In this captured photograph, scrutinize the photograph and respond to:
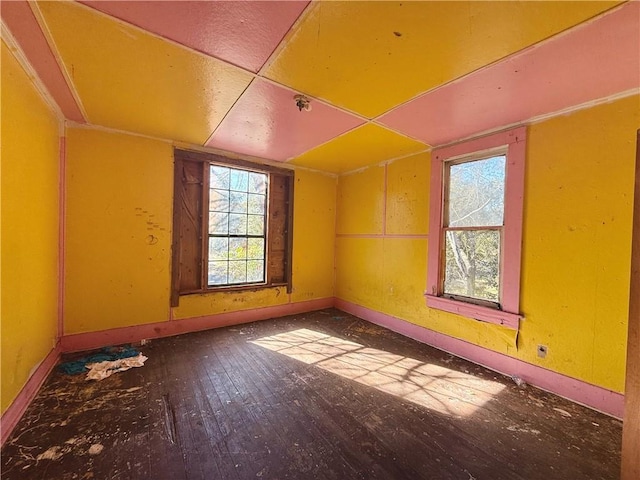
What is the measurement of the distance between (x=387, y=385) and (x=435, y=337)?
3.85ft

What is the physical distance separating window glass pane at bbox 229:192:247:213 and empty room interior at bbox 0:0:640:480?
0.11 ft

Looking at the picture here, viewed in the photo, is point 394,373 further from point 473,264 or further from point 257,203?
point 257,203

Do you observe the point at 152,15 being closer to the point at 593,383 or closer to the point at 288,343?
the point at 288,343

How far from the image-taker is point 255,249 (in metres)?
4.09

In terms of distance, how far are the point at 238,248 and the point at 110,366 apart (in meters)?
1.95

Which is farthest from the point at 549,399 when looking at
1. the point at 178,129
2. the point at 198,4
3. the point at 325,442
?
the point at 178,129

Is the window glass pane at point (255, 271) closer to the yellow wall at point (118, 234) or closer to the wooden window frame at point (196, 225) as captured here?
the wooden window frame at point (196, 225)

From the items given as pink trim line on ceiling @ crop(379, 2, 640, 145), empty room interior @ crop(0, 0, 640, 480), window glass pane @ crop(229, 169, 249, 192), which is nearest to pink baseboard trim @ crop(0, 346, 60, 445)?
empty room interior @ crop(0, 0, 640, 480)

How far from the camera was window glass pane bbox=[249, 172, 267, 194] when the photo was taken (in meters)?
4.01

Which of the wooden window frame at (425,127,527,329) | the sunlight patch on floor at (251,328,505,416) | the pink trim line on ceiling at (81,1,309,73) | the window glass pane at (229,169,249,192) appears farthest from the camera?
the window glass pane at (229,169,249,192)

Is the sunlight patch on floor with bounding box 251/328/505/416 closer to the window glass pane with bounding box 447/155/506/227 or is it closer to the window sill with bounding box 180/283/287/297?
the window sill with bounding box 180/283/287/297

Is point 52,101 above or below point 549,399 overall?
above

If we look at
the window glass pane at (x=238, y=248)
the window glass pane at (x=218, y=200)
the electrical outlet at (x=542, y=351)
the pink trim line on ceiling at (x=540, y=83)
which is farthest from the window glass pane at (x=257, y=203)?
the electrical outlet at (x=542, y=351)

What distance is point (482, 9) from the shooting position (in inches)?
50.7
